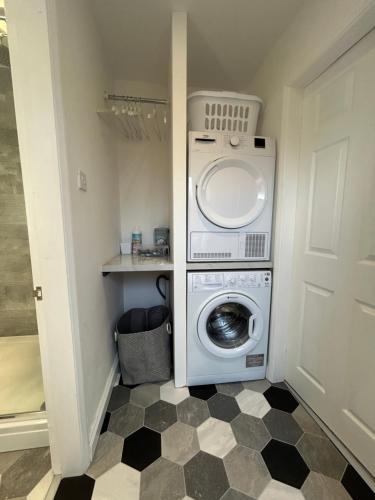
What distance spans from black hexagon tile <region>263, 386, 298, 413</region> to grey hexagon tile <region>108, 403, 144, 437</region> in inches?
34.2

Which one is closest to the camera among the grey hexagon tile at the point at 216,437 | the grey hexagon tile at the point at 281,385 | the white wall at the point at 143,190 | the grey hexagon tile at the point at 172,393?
the grey hexagon tile at the point at 216,437

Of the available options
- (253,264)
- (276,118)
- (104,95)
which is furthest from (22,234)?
(276,118)

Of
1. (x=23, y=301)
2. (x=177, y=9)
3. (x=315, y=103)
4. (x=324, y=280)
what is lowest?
(x=23, y=301)

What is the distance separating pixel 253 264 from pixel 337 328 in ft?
1.95

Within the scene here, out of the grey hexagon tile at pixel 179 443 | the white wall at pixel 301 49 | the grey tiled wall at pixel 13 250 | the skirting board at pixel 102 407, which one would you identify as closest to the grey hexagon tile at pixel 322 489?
the grey hexagon tile at pixel 179 443

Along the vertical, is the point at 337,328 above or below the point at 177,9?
below

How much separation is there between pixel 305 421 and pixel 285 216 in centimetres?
130

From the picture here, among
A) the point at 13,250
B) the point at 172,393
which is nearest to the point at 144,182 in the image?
the point at 13,250

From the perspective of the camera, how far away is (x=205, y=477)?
985 millimetres

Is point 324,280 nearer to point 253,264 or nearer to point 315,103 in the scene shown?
point 253,264

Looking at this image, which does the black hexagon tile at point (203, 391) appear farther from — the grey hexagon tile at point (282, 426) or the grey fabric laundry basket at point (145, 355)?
the grey hexagon tile at point (282, 426)

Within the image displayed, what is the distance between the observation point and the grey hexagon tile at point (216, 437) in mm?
1109

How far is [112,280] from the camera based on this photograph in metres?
1.73

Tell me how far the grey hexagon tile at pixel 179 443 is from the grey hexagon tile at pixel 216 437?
41 millimetres
